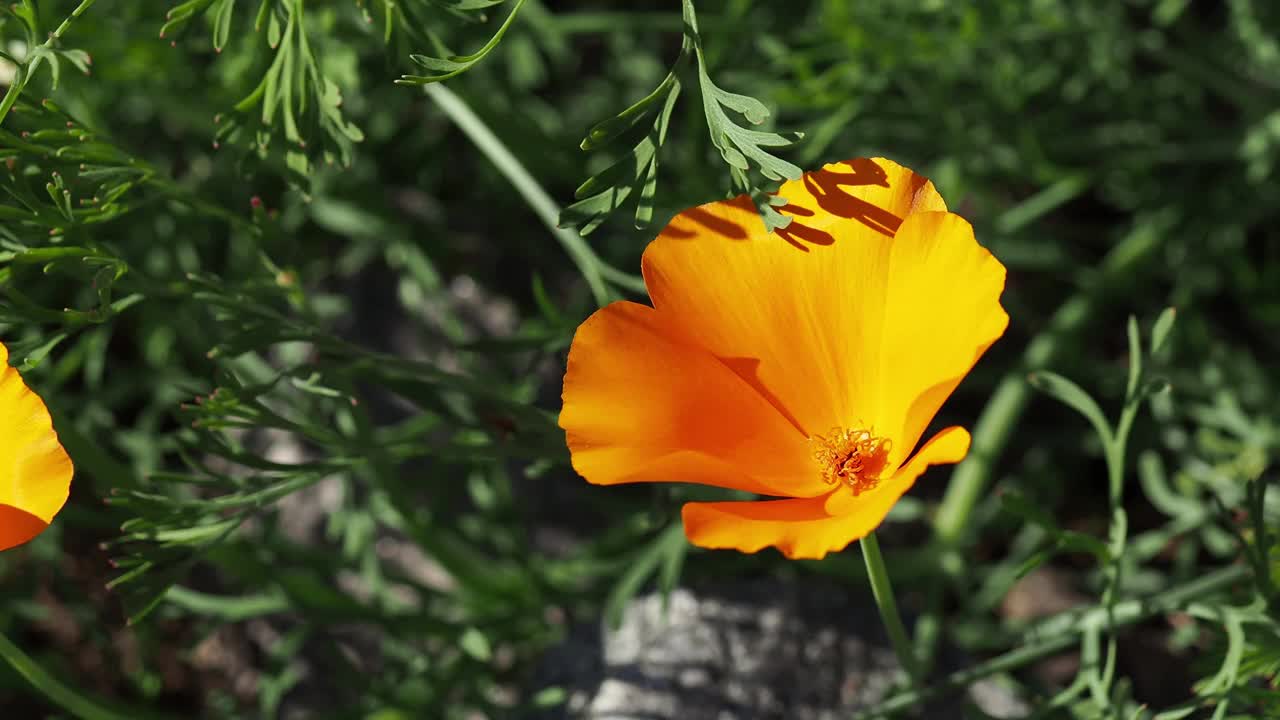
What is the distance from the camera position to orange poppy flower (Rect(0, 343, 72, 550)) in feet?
4.06

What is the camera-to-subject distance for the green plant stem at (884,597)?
1.31 meters

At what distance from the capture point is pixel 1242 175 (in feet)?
8.02

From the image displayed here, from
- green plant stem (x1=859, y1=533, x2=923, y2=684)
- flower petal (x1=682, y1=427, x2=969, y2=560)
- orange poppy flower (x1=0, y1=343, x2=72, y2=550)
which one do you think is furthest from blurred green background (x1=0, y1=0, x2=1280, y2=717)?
flower petal (x1=682, y1=427, x2=969, y2=560)

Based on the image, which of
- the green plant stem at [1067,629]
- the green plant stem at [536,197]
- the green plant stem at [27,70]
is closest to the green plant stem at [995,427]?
the green plant stem at [1067,629]

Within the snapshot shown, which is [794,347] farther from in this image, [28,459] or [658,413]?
[28,459]

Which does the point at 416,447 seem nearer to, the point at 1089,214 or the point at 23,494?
the point at 23,494

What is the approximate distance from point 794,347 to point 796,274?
87 mm

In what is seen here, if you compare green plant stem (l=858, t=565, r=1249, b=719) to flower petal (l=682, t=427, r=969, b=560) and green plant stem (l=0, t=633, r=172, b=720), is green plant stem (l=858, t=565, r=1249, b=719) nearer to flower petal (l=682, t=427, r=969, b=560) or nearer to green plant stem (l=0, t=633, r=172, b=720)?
flower petal (l=682, t=427, r=969, b=560)

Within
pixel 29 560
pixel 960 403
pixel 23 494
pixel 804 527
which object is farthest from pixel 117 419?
pixel 804 527

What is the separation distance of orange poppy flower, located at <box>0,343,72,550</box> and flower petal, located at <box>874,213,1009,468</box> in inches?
32.9

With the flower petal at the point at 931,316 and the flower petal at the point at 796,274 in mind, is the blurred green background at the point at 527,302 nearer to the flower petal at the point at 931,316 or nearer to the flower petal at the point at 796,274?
the flower petal at the point at 796,274

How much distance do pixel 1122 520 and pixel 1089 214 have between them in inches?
54.0

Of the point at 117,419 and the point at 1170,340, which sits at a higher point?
the point at 1170,340

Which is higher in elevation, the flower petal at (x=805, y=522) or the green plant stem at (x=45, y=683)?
the flower petal at (x=805, y=522)
